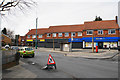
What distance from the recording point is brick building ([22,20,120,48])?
36469mm

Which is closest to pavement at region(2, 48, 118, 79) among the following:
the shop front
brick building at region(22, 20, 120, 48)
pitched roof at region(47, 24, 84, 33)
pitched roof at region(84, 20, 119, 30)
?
brick building at region(22, 20, 120, 48)

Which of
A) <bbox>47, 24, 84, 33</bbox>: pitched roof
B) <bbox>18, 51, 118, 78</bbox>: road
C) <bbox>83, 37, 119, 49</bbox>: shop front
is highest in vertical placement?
<bbox>47, 24, 84, 33</bbox>: pitched roof

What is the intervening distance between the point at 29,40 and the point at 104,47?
32.2m

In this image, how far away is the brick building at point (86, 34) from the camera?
36.5 metres

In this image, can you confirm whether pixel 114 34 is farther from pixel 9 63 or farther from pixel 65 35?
pixel 9 63

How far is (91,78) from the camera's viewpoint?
628 centimetres

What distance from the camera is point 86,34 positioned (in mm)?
38906

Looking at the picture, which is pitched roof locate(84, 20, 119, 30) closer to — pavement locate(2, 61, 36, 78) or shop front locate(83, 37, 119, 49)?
shop front locate(83, 37, 119, 49)

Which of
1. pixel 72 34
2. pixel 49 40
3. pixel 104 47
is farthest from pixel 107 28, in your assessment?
pixel 49 40

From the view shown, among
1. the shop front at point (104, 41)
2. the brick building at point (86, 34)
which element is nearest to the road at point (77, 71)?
the brick building at point (86, 34)

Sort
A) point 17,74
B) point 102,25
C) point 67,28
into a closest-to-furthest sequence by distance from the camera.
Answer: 1. point 17,74
2. point 102,25
3. point 67,28

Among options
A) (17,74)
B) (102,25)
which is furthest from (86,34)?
(17,74)

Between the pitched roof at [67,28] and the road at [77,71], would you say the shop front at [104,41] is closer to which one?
the pitched roof at [67,28]

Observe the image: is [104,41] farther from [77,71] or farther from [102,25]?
[77,71]
